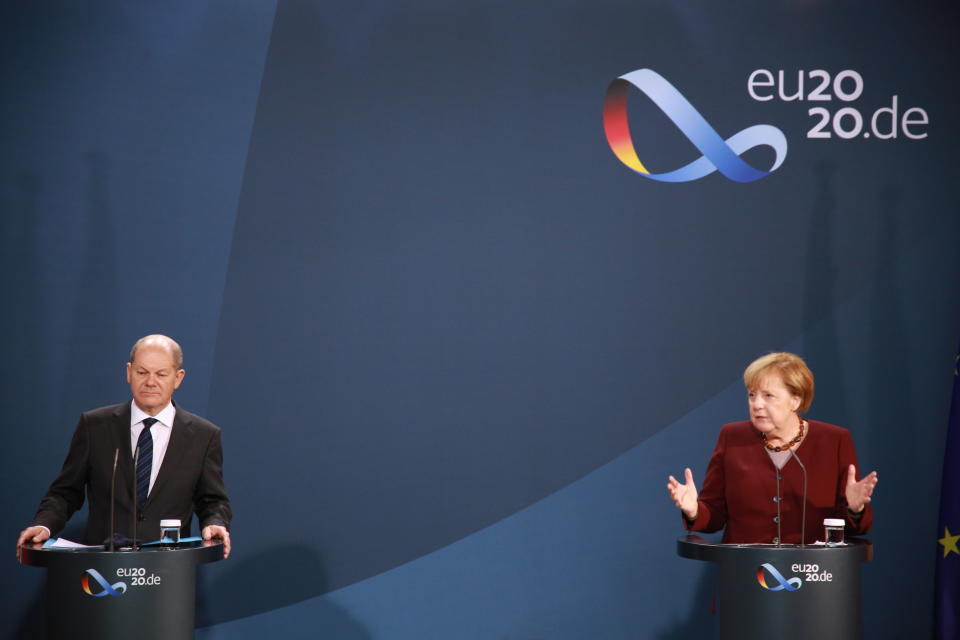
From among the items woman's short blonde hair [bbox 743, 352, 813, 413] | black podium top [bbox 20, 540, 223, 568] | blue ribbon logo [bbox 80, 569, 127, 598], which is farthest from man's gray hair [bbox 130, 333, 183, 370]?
woman's short blonde hair [bbox 743, 352, 813, 413]

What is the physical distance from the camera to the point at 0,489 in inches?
176

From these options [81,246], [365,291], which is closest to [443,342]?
[365,291]

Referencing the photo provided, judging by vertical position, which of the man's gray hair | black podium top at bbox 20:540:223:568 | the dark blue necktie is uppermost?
the man's gray hair

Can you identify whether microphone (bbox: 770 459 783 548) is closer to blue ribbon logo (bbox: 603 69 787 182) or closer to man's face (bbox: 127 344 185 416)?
blue ribbon logo (bbox: 603 69 787 182)

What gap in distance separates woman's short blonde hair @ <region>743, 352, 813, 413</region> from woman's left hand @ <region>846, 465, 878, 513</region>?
267 millimetres

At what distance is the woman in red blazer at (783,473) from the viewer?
11.3 feet

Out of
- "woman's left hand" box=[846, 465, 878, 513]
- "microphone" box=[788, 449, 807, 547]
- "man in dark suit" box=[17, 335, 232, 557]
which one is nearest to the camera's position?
"microphone" box=[788, 449, 807, 547]

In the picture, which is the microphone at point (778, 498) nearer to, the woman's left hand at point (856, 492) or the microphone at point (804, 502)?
the microphone at point (804, 502)

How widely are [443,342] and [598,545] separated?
1148mm

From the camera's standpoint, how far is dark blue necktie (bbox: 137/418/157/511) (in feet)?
11.6

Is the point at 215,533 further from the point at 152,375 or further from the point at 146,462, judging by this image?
the point at 152,375

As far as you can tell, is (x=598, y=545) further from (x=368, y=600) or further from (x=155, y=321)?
(x=155, y=321)

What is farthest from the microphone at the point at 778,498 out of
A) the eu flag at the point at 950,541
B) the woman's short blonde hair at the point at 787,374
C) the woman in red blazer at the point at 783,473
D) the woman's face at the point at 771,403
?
the eu flag at the point at 950,541

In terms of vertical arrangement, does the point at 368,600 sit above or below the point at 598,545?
below
